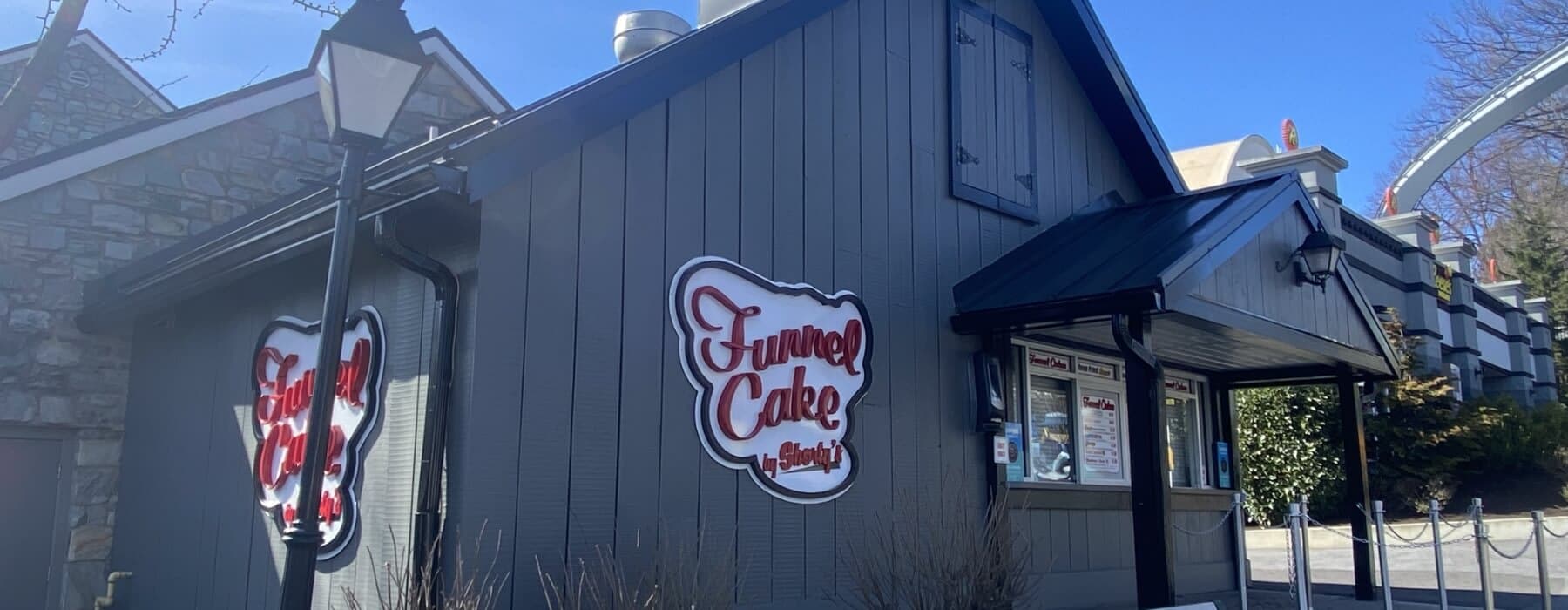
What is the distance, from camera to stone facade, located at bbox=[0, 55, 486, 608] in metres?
8.63

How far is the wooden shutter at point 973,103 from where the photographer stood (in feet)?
29.7

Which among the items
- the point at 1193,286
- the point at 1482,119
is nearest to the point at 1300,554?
the point at 1193,286

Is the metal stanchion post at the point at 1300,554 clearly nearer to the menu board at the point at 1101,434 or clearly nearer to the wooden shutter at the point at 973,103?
the menu board at the point at 1101,434

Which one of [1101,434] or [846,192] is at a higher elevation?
[846,192]

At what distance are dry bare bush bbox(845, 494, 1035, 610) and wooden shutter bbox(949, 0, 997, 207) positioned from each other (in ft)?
9.25

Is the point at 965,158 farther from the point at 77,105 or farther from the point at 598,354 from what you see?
the point at 77,105

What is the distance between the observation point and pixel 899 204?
329 inches

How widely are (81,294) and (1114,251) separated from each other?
7.49m

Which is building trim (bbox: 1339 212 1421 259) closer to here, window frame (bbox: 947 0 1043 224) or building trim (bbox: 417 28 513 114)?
window frame (bbox: 947 0 1043 224)

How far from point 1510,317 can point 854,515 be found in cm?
2351

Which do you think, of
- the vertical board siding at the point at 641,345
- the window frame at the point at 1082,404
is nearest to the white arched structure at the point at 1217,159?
the window frame at the point at 1082,404

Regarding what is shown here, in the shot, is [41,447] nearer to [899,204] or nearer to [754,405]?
[754,405]

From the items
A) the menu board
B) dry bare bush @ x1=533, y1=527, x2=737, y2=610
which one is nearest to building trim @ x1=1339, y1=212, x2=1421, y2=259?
the menu board

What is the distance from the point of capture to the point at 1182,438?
11.8 meters
